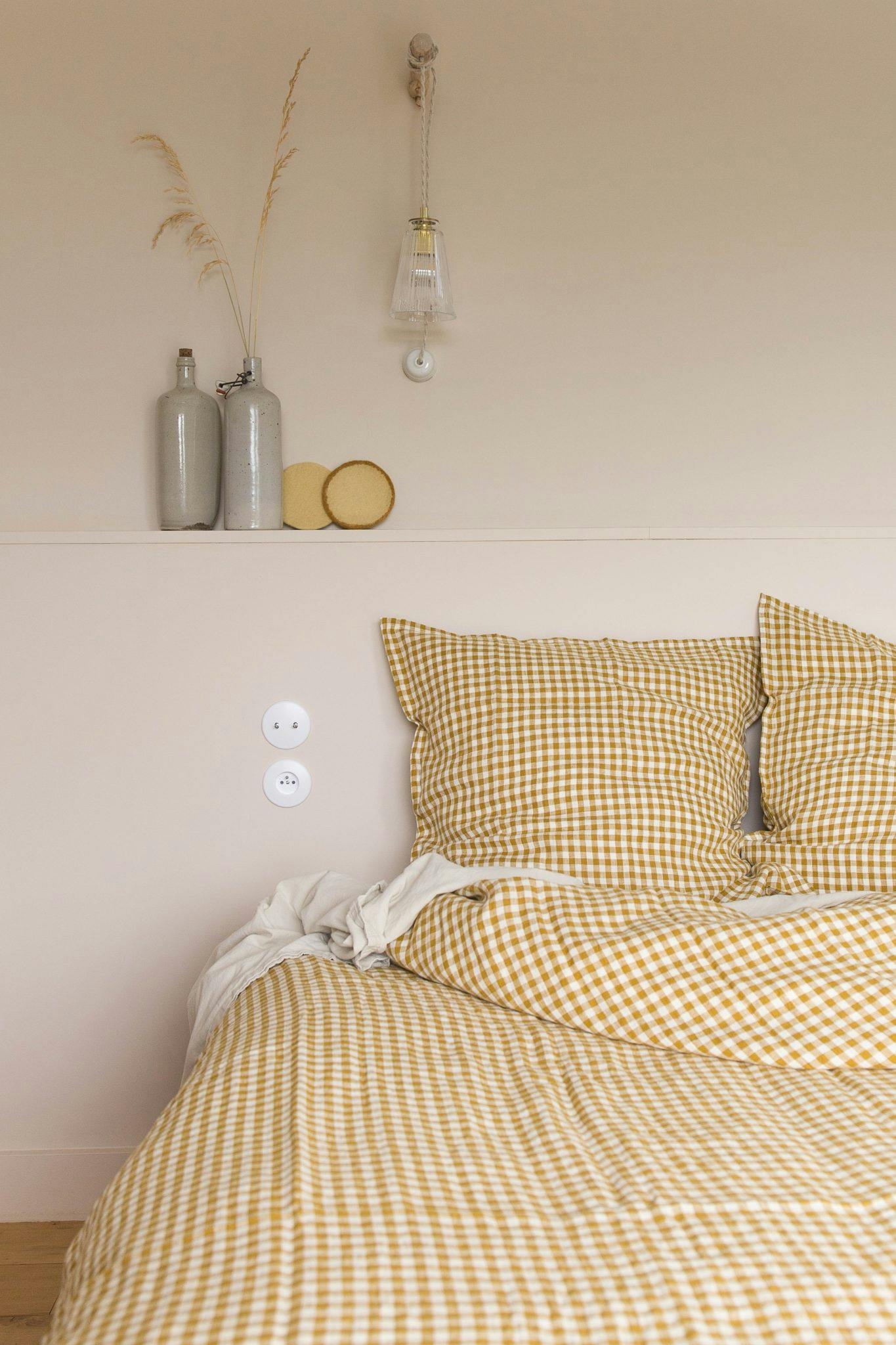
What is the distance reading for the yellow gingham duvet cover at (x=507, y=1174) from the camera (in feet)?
2.20

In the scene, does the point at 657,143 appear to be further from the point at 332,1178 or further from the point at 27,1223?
the point at 27,1223

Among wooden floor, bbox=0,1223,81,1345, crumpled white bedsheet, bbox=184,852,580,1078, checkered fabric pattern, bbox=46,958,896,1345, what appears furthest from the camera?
wooden floor, bbox=0,1223,81,1345

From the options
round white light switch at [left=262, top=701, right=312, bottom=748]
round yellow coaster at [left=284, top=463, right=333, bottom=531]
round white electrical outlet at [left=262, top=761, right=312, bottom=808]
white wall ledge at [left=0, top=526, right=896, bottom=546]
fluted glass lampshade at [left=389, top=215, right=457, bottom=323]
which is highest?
fluted glass lampshade at [left=389, top=215, right=457, bottom=323]

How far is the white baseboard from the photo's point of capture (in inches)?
72.7

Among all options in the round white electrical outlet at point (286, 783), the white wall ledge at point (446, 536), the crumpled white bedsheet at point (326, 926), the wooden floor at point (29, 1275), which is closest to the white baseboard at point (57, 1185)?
the wooden floor at point (29, 1275)

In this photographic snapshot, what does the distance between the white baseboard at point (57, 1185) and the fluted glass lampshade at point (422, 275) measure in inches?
65.1

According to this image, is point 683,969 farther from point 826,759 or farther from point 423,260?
point 423,260

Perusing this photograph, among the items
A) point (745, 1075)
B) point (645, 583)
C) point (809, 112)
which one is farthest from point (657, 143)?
point (745, 1075)

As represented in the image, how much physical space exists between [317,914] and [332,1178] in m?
0.69

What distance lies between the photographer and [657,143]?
208 cm

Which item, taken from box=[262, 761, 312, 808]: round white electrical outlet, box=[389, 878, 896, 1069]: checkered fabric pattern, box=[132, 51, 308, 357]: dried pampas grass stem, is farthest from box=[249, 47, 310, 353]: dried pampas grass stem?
box=[389, 878, 896, 1069]: checkered fabric pattern

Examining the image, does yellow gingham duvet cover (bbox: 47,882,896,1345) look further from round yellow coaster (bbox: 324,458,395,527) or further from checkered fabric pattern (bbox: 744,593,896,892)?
round yellow coaster (bbox: 324,458,395,527)

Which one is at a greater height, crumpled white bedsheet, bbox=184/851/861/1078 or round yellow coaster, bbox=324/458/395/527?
round yellow coaster, bbox=324/458/395/527

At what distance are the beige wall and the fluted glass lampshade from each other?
13 centimetres
